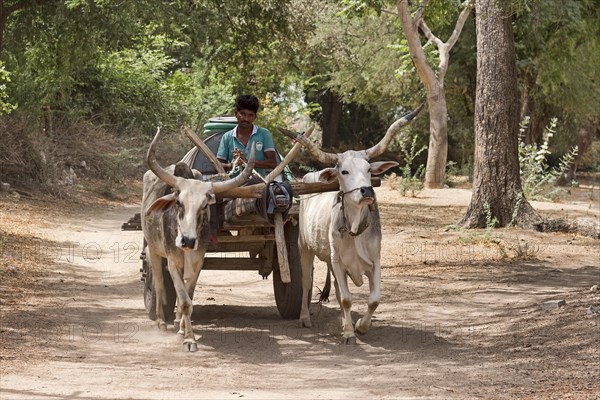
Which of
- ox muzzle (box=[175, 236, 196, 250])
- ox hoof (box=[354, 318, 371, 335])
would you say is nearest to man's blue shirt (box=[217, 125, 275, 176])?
ox muzzle (box=[175, 236, 196, 250])

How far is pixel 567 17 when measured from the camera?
20656mm

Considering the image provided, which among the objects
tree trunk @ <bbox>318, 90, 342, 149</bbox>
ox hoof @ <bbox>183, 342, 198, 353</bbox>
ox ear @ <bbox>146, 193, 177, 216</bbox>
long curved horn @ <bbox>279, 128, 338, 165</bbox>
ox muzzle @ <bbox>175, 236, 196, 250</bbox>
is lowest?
ox hoof @ <bbox>183, 342, 198, 353</bbox>

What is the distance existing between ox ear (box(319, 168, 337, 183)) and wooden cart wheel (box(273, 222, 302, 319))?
106cm

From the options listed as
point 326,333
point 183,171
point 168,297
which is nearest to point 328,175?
point 183,171

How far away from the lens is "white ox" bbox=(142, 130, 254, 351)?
8367mm

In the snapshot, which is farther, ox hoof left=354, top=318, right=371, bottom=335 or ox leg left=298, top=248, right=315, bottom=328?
ox leg left=298, top=248, right=315, bottom=328

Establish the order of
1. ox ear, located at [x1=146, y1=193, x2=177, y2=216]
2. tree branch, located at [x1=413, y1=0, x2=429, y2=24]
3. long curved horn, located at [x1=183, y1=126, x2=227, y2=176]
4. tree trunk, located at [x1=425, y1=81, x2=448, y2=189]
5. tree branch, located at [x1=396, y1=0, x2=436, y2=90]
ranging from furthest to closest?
tree trunk, located at [x1=425, y1=81, x2=448, y2=189], tree branch, located at [x1=396, y1=0, x2=436, y2=90], tree branch, located at [x1=413, y1=0, x2=429, y2=24], long curved horn, located at [x1=183, y1=126, x2=227, y2=176], ox ear, located at [x1=146, y1=193, x2=177, y2=216]

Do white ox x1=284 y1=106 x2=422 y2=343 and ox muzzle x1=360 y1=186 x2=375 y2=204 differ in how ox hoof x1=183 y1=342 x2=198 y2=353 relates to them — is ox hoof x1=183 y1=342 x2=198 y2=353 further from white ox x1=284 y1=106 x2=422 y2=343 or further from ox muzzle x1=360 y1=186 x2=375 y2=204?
ox muzzle x1=360 y1=186 x2=375 y2=204

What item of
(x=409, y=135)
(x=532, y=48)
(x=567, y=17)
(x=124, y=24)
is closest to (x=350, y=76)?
(x=409, y=135)

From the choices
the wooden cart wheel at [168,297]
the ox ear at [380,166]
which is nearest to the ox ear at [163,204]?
the wooden cart wheel at [168,297]

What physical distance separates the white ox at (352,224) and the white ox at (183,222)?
2.78 feet

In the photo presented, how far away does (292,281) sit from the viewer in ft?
32.3

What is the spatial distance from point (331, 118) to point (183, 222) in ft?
113

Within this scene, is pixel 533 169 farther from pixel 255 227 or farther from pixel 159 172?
pixel 159 172
